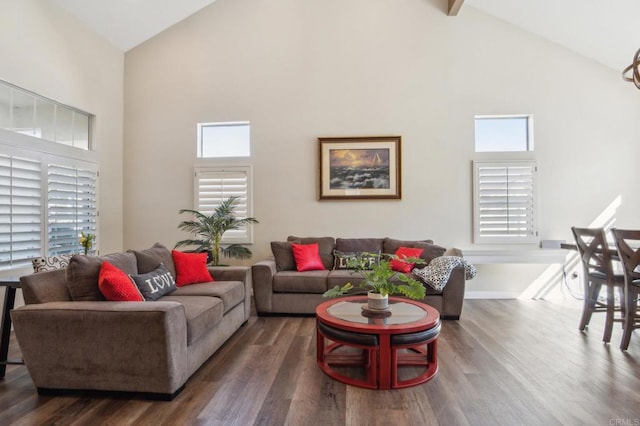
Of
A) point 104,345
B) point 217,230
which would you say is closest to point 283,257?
point 217,230

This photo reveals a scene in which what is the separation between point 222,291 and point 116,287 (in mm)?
895

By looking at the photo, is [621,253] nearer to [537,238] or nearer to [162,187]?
[537,238]

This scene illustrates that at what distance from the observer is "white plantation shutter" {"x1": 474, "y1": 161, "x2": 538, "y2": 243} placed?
447 centimetres

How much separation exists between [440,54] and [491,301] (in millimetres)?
3497

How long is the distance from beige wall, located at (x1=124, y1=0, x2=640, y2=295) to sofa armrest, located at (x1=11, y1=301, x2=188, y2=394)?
2.81m

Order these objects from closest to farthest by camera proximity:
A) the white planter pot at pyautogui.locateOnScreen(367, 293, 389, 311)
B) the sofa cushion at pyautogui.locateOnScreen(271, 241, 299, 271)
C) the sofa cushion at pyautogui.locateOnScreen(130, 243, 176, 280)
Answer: the white planter pot at pyautogui.locateOnScreen(367, 293, 389, 311), the sofa cushion at pyautogui.locateOnScreen(130, 243, 176, 280), the sofa cushion at pyautogui.locateOnScreen(271, 241, 299, 271)

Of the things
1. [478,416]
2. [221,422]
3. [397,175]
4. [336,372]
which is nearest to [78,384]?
[221,422]

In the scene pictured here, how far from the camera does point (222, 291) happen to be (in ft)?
9.61

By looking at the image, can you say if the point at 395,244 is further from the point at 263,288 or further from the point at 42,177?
the point at 42,177

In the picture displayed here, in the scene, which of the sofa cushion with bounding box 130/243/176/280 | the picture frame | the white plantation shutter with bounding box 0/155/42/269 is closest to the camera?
the sofa cushion with bounding box 130/243/176/280

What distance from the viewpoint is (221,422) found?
1812mm

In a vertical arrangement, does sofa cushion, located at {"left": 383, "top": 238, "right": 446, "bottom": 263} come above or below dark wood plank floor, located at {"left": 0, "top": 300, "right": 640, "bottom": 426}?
above

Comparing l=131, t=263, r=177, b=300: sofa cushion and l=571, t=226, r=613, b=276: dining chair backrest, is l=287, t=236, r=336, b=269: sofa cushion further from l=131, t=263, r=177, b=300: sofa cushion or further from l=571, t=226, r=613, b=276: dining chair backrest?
l=571, t=226, r=613, b=276: dining chair backrest

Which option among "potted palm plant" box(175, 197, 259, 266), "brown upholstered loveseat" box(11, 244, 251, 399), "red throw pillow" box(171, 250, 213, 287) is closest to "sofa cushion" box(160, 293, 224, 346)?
"brown upholstered loveseat" box(11, 244, 251, 399)
